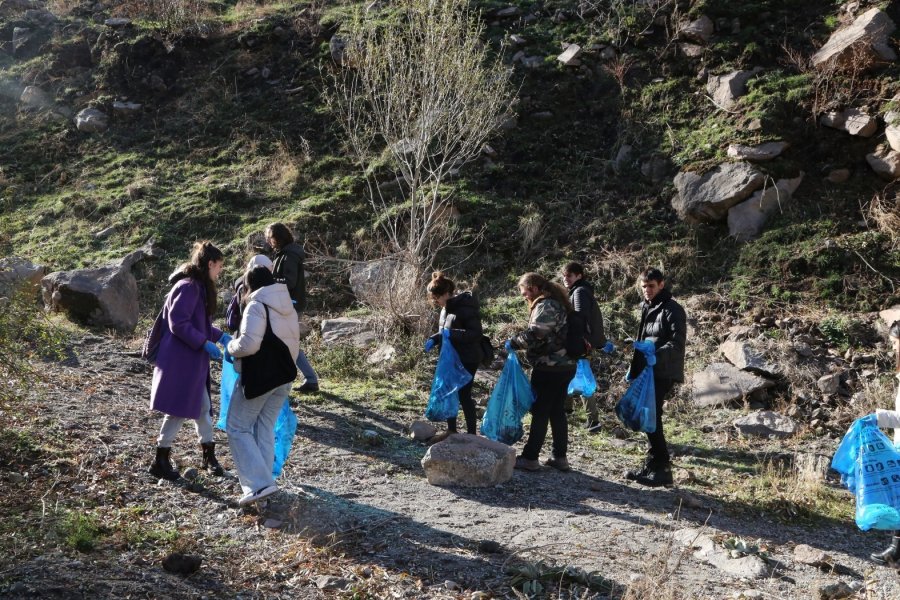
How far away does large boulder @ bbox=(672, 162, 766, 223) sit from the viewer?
11.8 metres

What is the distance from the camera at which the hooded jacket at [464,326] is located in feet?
→ 22.0

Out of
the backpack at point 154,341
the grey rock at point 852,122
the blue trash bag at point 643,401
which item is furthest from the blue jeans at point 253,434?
the grey rock at point 852,122

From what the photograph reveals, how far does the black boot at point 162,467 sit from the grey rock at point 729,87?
11.5 meters

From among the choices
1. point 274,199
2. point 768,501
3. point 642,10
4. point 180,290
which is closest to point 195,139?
point 274,199

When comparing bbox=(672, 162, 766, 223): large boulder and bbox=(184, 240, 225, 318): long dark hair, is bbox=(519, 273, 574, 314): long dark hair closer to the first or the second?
bbox=(184, 240, 225, 318): long dark hair

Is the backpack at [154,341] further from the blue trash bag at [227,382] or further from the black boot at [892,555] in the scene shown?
the black boot at [892,555]

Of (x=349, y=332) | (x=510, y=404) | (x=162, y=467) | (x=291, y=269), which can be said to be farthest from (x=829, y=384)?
(x=162, y=467)

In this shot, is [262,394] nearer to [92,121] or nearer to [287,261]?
[287,261]

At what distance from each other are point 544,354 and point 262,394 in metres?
2.35

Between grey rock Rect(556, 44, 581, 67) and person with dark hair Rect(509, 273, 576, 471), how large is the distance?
36.3ft

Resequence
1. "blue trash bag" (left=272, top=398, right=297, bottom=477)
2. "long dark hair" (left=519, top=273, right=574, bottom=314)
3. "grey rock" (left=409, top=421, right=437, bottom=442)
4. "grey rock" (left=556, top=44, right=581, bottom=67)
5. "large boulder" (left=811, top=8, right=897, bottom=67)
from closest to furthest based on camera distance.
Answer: "blue trash bag" (left=272, top=398, right=297, bottom=477), "long dark hair" (left=519, top=273, right=574, bottom=314), "grey rock" (left=409, top=421, right=437, bottom=442), "large boulder" (left=811, top=8, right=897, bottom=67), "grey rock" (left=556, top=44, right=581, bottom=67)

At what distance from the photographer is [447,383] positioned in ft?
22.4

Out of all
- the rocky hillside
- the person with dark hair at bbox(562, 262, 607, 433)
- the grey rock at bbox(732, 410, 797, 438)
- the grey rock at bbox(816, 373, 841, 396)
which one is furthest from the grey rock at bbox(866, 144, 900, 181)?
the person with dark hair at bbox(562, 262, 607, 433)

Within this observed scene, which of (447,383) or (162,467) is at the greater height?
(447,383)
